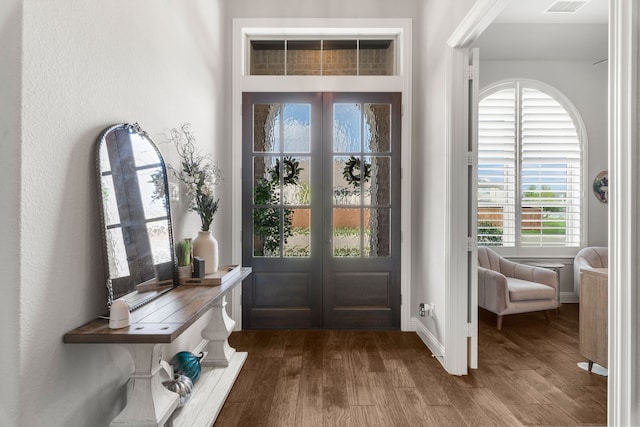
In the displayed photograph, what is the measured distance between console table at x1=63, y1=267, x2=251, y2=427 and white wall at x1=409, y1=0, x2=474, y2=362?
1705 mm

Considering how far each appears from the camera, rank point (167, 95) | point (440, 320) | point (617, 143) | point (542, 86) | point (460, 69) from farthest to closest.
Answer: point (542, 86), point (440, 320), point (460, 69), point (167, 95), point (617, 143)

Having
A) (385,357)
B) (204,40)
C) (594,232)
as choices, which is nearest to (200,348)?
(385,357)

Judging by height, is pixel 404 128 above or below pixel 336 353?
above

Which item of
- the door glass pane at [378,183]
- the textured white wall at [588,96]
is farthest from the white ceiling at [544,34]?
the door glass pane at [378,183]

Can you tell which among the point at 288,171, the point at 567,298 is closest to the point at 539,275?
the point at 567,298

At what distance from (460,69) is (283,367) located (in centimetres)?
267

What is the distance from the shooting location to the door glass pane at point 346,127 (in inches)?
147

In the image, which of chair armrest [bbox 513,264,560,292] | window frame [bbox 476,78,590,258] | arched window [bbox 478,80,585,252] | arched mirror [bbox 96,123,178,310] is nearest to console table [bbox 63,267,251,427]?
arched mirror [bbox 96,123,178,310]

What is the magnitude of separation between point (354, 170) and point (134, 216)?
7.68 feet

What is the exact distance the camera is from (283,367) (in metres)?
2.83

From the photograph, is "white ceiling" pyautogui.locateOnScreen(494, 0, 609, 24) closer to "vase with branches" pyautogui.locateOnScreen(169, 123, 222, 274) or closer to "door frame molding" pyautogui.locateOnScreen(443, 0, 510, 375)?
"door frame molding" pyautogui.locateOnScreen(443, 0, 510, 375)

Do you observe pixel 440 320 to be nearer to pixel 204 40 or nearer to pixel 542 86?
pixel 204 40

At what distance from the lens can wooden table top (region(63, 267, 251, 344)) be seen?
1397 millimetres

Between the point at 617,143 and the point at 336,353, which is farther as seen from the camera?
the point at 336,353
